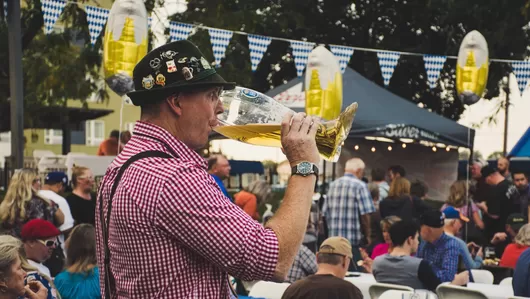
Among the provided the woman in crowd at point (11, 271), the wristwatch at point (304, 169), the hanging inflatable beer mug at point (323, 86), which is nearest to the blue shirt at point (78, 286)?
the woman in crowd at point (11, 271)

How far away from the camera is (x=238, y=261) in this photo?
1868mm

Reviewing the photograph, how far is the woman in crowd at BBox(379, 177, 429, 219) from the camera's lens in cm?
951

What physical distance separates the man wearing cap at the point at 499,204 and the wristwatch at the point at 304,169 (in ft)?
28.9

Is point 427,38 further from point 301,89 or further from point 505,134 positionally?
point 301,89

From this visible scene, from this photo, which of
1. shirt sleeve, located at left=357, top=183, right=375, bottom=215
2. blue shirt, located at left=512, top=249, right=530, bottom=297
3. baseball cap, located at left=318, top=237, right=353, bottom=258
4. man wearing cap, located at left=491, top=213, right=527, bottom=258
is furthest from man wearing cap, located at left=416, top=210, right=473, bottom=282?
shirt sleeve, located at left=357, top=183, right=375, bottom=215

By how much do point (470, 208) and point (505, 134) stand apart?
1950 cm

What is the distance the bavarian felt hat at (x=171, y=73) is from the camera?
2.01 metres

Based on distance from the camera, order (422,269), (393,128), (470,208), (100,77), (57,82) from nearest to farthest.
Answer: (422,269) < (470,208) < (393,128) < (57,82) < (100,77)

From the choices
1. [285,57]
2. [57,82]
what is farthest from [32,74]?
[285,57]

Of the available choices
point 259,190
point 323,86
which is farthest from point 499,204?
point 259,190

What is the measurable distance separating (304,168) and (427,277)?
4148 mm

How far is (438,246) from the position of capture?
22.4 feet

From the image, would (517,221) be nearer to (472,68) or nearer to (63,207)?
(472,68)

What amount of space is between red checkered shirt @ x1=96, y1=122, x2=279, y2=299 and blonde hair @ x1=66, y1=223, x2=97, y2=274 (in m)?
3.15
